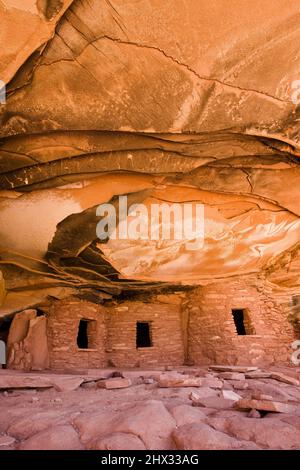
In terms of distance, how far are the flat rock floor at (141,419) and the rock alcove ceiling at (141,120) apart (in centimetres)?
218

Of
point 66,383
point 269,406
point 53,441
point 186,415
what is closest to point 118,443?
point 53,441

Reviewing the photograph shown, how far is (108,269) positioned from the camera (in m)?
5.59

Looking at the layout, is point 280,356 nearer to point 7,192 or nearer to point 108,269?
point 108,269

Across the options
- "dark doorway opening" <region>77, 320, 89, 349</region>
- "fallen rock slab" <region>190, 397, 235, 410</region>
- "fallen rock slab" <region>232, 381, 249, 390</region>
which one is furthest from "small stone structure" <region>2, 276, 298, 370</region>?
"fallen rock slab" <region>190, 397, 235, 410</region>

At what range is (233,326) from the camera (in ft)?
20.6

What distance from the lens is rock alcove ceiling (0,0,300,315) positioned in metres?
2.02

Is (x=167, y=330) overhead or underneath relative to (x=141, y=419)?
overhead

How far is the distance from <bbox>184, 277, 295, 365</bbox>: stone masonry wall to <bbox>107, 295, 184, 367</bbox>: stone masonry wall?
0.45 m

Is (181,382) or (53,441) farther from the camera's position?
(181,382)

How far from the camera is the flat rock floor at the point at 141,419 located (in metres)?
1.71

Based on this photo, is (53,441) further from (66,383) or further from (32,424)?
(66,383)

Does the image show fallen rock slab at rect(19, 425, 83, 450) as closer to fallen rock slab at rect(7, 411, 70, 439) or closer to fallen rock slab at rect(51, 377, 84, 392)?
fallen rock slab at rect(7, 411, 70, 439)

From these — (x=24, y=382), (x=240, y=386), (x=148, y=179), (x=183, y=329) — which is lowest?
(x=240, y=386)

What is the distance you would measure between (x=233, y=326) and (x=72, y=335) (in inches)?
134
